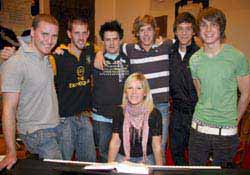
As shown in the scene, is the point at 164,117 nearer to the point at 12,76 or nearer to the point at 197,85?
the point at 197,85

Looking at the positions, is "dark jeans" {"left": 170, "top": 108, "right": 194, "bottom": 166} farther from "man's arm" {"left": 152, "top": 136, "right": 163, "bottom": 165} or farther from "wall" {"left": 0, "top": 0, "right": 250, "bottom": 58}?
"wall" {"left": 0, "top": 0, "right": 250, "bottom": 58}

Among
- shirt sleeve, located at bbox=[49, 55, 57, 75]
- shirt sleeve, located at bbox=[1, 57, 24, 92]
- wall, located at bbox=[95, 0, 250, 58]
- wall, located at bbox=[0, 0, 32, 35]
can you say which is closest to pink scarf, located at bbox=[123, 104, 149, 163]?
shirt sleeve, located at bbox=[49, 55, 57, 75]

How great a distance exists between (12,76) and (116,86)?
92 cm

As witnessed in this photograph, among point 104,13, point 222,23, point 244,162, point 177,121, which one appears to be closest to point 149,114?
point 177,121

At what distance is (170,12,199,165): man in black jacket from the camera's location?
267 cm

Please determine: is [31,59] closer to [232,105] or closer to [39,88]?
[39,88]

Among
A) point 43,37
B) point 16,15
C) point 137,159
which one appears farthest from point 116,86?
point 16,15

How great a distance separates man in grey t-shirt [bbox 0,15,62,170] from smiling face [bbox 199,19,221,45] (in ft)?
3.10

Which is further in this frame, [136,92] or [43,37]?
[136,92]

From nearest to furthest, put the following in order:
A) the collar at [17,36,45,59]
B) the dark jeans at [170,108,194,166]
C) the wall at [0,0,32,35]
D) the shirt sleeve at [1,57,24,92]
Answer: the shirt sleeve at [1,57,24,92]
the collar at [17,36,45,59]
the dark jeans at [170,108,194,166]
the wall at [0,0,32,35]

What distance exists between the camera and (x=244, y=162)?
367 centimetres

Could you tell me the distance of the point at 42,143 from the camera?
7.07 feet

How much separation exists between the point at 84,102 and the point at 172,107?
0.72 meters

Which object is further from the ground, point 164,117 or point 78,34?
point 78,34
